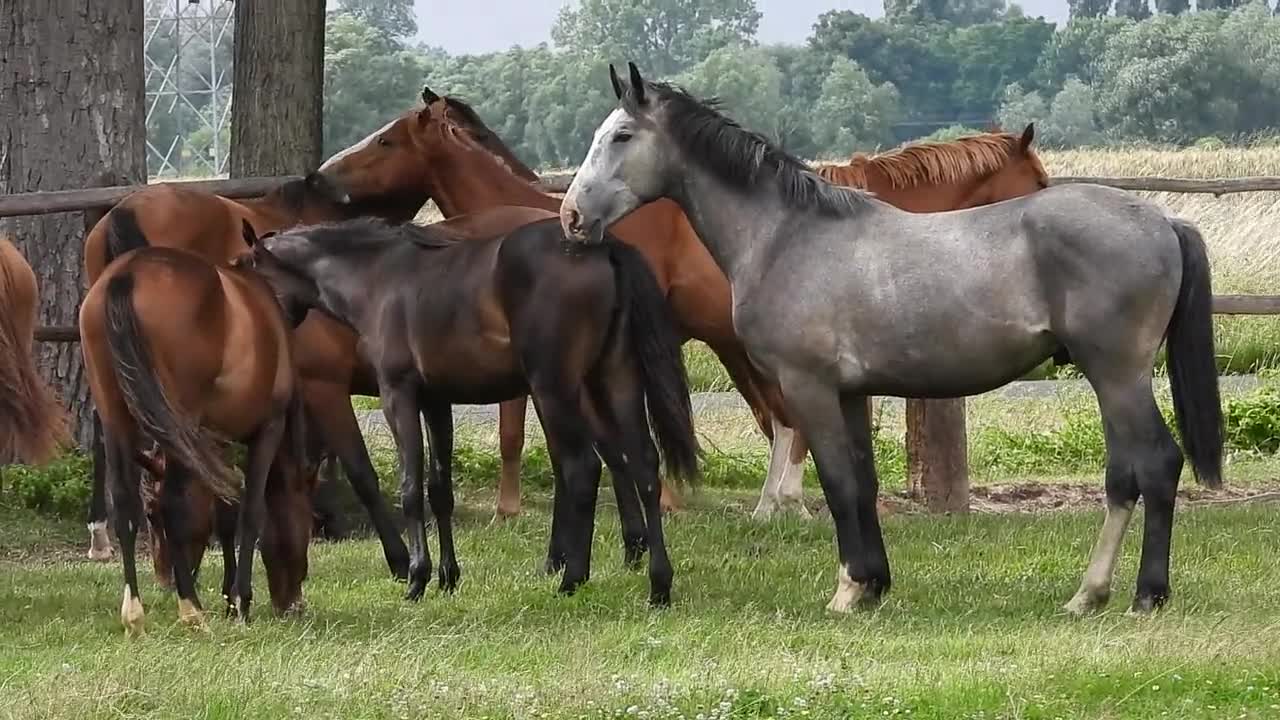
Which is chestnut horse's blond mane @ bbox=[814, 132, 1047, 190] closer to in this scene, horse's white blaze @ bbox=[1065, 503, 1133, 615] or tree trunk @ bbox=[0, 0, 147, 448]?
horse's white blaze @ bbox=[1065, 503, 1133, 615]

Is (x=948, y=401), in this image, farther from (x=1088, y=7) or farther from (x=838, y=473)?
(x=1088, y=7)

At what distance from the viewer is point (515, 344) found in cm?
711

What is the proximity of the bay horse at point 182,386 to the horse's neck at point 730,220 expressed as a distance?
1.71 m

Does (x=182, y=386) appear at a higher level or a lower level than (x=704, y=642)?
higher

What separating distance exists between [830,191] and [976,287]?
797mm

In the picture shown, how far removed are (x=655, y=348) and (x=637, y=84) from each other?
40.8 inches

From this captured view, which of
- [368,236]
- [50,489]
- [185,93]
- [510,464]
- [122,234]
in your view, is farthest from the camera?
[185,93]

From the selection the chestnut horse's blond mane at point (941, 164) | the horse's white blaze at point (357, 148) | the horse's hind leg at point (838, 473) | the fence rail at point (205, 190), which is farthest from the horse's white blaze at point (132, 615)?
the chestnut horse's blond mane at point (941, 164)

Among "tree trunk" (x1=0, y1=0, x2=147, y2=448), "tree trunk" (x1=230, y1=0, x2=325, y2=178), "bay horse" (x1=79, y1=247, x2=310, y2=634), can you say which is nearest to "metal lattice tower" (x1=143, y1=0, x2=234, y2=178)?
"tree trunk" (x1=0, y1=0, x2=147, y2=448)

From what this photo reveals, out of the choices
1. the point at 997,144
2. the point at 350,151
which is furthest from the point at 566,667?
the point at 997,144

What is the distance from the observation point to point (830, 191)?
22.9 ft

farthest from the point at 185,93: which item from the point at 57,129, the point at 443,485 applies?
the point at 443,485

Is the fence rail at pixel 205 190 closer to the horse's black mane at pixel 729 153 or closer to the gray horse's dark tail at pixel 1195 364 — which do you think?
the horse's black mane at pixel 729 153

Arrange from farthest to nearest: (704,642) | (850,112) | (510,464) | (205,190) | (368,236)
Result: (850,112)
(510,464)
(205,190)
(368,236)
(704,642)
